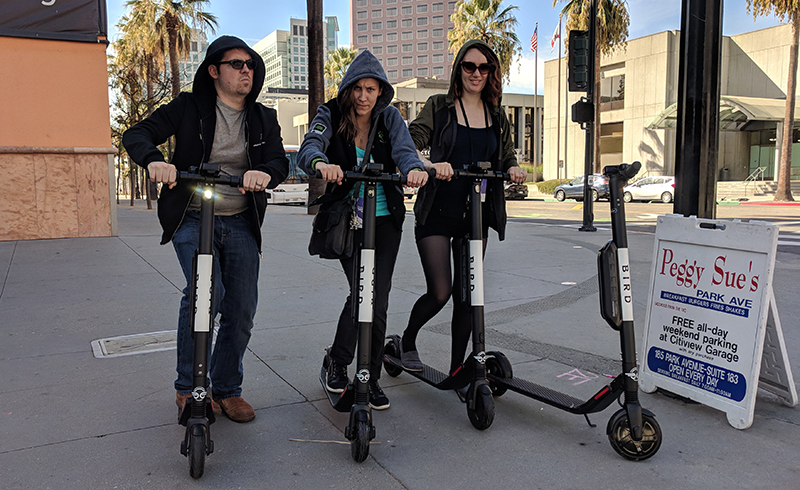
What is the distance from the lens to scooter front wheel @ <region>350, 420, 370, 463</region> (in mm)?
2719

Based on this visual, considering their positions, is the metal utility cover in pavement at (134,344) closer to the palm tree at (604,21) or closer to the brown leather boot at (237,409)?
the brown leather boot at (237,409)

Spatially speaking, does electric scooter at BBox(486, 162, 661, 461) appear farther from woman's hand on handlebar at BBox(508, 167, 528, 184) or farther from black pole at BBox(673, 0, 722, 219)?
black pole at BBox(673, 0, 722, 219)

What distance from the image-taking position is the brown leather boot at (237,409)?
3209mm

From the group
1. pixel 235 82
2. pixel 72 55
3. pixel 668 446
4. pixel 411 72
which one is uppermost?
pixel 411 72

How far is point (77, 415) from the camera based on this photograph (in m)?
3.28

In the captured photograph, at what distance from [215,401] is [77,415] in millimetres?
698

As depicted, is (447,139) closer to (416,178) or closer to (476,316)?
(416,178)

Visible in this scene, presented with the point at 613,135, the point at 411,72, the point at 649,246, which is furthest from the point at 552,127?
the point at 411,72

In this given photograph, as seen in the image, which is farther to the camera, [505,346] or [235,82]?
[505,346]

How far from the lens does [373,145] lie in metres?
3.32

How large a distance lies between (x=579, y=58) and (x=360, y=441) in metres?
11.2

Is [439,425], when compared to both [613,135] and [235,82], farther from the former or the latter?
[613,135]

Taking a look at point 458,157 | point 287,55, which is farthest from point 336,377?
point 287,55

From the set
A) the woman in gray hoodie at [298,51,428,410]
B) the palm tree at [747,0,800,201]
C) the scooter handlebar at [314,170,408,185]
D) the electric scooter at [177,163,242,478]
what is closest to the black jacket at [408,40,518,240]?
the woman in gray hoodie at [298,51,428,410]
